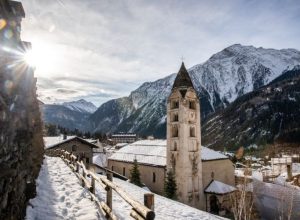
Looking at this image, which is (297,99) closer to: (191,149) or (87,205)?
(191,149)

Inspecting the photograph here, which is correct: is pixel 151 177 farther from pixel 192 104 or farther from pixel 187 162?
pixel 192 104

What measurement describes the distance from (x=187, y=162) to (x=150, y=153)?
1059 centimetres

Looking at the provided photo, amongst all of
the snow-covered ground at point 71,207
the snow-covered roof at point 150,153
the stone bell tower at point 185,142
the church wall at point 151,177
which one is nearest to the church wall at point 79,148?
the snow-covered roof at point 150,153

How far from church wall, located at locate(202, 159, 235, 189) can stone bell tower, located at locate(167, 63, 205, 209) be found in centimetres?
228

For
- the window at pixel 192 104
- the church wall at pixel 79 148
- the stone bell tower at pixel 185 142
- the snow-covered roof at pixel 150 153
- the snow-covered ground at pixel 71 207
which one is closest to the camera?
the snow-covered ground at pixel 71 207

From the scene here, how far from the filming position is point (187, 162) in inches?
1617

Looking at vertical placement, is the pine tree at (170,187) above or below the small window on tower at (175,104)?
below

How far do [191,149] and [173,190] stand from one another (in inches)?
274

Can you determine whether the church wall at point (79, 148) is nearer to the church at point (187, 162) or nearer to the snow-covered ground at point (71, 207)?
the church at point (187, 162)

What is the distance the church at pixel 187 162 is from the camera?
40.6 metres

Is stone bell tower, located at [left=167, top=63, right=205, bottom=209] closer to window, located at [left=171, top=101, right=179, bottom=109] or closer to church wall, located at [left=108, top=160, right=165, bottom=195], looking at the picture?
window, located at [left=171, top=101, right=179, bottom=109]

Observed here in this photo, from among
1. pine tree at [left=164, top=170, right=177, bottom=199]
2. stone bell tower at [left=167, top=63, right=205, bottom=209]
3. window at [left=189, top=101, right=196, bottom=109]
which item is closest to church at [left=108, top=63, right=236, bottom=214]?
stone bell tower at [left=167, top=63, right=205, bottom=209]

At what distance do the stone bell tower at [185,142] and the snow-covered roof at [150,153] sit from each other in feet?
9.99

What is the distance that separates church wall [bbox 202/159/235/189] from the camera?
144 feet
